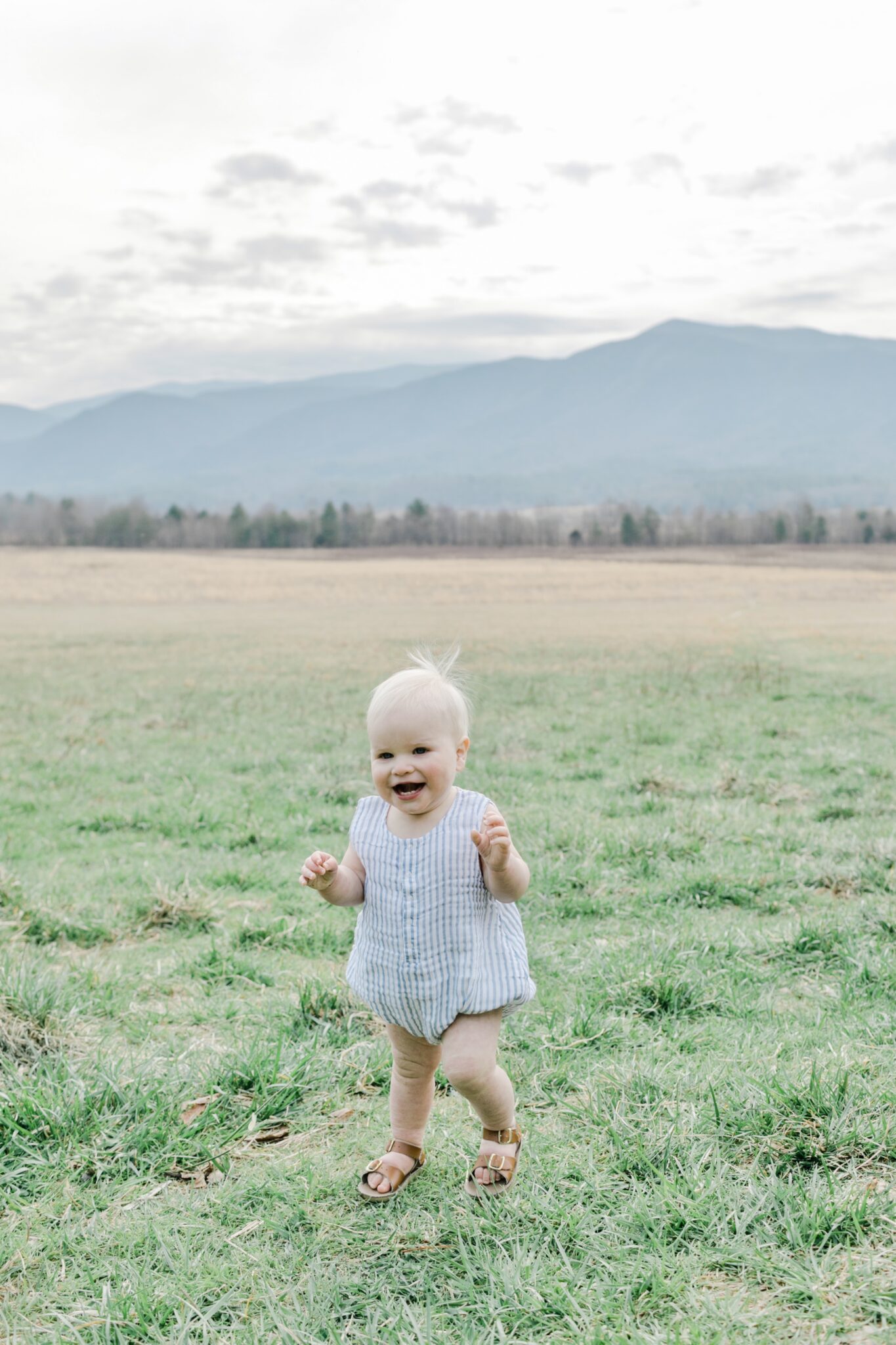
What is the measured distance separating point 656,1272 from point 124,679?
18.5 metres

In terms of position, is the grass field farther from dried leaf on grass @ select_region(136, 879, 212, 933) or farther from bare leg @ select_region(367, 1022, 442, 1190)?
bare leg @ select_region(367, 1022, 442, 1190)

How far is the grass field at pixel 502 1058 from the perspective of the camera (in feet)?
9.50

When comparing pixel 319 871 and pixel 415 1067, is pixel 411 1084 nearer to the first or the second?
pixel 415 1067

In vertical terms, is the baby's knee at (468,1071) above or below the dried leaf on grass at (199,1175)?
above

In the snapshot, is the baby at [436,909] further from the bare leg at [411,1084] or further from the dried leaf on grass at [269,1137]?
the dried leaf on grass at [269,1137]

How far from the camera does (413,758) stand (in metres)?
3.35

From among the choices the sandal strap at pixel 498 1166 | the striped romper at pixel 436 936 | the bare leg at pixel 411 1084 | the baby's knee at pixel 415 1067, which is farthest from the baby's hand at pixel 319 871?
the sandal strap at pixel 498 1166

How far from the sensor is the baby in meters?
3.32

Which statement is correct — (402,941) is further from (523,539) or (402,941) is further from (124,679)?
(523,539)

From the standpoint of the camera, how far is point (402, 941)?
339 centimetres

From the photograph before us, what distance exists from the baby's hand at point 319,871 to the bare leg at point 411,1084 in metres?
0.57

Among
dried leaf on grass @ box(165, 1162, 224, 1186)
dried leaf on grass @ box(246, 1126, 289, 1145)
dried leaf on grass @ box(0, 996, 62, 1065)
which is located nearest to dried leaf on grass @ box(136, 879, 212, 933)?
dried leaf on grass @ box(0, 996, 62, 1065)

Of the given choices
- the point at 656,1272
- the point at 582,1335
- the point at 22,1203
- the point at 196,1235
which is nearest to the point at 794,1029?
the point at 656,1272

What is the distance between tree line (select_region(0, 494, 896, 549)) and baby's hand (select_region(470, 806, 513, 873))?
8591 cm
